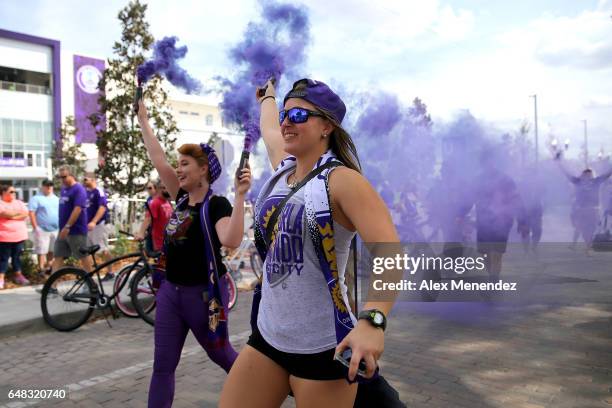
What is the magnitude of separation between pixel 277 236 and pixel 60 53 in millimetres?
53473

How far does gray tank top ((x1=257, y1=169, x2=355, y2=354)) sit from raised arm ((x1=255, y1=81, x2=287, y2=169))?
0.68 meters

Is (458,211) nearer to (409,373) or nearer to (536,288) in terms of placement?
(536,288)

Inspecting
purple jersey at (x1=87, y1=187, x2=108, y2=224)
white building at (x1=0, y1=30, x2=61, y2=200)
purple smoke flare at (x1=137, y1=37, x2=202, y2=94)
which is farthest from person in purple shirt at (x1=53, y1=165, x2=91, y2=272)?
white building at (x1=0, y1=30, x2=61, y2=200)

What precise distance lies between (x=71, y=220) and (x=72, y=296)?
1721mm

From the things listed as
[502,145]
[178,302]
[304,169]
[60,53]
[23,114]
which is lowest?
[178,302]

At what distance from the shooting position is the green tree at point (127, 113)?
37.6 ft

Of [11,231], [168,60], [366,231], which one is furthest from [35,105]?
[366,231]

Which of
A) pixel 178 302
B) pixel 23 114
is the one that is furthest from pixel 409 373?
pixel 23 114

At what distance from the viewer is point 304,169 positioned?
213 centimetres

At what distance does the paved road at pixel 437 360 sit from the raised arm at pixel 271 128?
2.29 metres

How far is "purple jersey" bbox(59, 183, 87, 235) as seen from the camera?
8.02 m

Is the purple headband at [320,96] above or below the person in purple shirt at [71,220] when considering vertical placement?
above

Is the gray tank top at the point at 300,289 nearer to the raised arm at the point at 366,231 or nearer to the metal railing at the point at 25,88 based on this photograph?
the raised arm at the point at 366,231

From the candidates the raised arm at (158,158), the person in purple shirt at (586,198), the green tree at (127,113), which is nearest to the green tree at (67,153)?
the green tree at (127,113)
